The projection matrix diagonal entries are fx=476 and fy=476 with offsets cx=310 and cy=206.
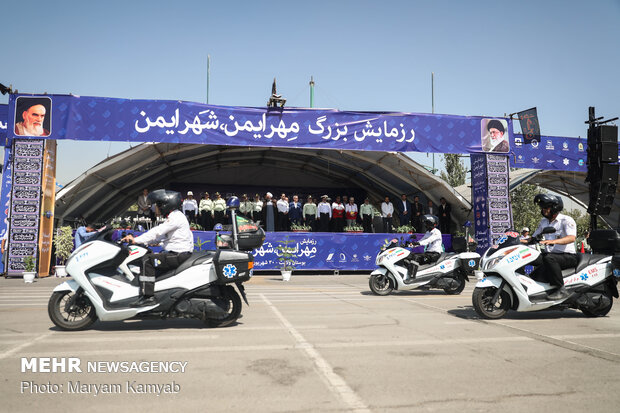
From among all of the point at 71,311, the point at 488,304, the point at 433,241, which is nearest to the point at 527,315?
the point at 488,304

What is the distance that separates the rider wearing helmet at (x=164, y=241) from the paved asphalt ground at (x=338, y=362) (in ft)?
2.05

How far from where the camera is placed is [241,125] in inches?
676

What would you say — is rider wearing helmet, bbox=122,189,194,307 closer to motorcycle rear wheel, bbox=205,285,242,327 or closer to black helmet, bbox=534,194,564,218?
motorcycle rear wheel, bbox=205,285,242,327

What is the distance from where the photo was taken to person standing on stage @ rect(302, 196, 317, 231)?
21.2m

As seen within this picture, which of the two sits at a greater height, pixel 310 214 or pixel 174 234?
pixel 310 214

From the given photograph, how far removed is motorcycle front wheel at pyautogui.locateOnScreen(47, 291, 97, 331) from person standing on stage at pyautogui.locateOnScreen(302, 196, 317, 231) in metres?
15.4

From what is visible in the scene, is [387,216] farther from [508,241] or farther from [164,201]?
[164,201]

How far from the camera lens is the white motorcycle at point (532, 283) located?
6.85 meters

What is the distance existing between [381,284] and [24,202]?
39.6 feet

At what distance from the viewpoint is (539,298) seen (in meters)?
6.95

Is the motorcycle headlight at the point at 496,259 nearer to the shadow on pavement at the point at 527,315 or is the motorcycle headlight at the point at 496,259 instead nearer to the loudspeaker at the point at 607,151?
the shadow on pavement at the point at 527,315

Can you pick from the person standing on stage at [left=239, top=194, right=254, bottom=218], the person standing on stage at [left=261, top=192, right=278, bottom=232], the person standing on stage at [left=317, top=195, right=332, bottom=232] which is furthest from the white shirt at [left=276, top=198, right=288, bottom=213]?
the person standing on stage at [left=317, top=195, right=332, bottom=232]

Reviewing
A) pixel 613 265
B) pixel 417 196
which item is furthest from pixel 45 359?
Result: pixel 417 196

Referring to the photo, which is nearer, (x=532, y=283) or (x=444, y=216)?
(x=532, y=283)
